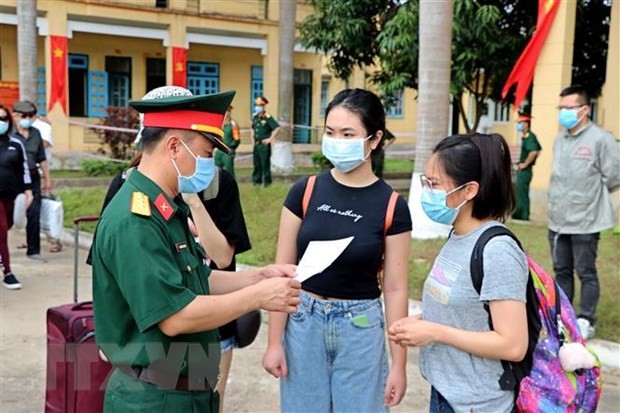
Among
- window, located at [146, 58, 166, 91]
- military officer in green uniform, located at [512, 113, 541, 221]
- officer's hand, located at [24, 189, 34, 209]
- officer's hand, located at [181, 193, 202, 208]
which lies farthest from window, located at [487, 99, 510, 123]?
officer's hand, located at [181, 193, 202, 208]

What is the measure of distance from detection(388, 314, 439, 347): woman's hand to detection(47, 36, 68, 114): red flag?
17.4m

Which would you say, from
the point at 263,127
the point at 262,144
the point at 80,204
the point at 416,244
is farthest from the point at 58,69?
the point at 416,244

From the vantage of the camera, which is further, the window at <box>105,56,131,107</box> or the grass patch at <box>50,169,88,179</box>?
the window at <box>105,56,131,107</box>

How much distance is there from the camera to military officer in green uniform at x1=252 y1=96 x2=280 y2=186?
12.2m

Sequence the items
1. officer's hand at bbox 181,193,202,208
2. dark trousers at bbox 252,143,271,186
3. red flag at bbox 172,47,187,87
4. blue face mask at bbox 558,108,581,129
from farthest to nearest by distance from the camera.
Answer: red flag at bbox 172,47,187,87 < dark trousers at bbox 252,143,271,186 < blue face mask at bbox 558,108,581,129 < officer's hand at bbox 181,193,202,208

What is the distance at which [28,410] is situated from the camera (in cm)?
400

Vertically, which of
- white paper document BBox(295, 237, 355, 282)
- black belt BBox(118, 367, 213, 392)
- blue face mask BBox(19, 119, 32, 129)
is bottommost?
black belt BBox(118, 367, 213, 392)

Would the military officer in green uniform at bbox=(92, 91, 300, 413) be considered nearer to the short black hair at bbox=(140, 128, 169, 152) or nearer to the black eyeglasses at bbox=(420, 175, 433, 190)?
the short black hair at bbox=(140, 128, 169, 152)

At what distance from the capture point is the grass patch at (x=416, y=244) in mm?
5688

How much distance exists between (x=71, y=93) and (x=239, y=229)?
18.4 meters

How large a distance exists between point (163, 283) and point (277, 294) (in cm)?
35

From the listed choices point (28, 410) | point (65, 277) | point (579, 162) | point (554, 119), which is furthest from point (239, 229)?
point (554, 119)

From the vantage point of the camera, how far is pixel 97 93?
20.2 meters

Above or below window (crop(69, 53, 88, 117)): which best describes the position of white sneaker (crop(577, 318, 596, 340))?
below
